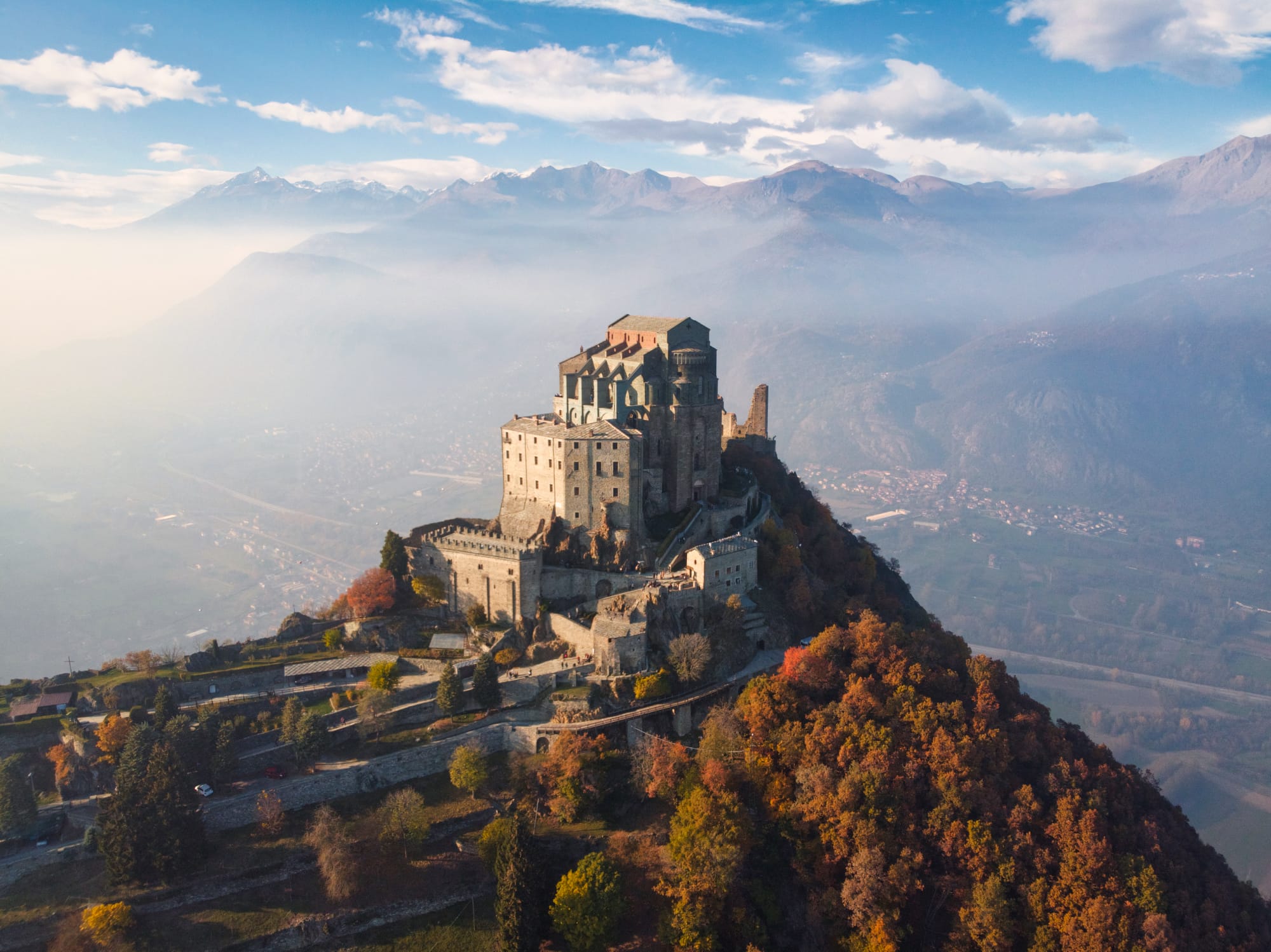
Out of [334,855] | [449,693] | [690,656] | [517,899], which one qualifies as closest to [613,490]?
[690,656]

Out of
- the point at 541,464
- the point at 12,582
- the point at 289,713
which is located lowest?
the point at 12,582

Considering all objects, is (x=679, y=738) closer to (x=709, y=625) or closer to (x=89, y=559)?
(x=709, y=625)

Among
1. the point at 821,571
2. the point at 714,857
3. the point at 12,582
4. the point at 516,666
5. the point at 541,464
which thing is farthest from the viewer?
the point at 12,582

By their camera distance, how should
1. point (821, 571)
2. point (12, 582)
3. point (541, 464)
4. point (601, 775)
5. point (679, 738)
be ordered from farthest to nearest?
1. point (12, 582)
2. point (821, 571)
3. point (541, 464)
4. point (679, 738)
5. point (601, 775)

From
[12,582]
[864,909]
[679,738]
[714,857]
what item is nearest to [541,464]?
[679,738]

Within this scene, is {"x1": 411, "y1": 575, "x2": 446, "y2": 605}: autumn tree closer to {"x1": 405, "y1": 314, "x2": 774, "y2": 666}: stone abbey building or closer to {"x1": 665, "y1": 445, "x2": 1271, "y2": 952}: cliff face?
{"x1": 405, "y1": 314, "x2": 774, "y2": 666}: stone abbey building
